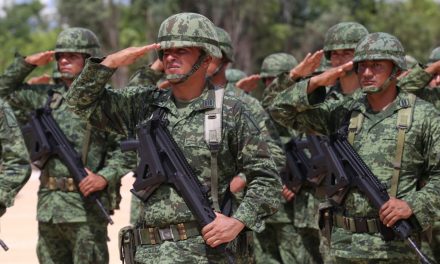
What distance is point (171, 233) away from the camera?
200 inches

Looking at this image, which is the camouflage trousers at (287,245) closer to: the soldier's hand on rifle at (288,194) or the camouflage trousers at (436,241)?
the soldier's hand on rifle at (288,194)

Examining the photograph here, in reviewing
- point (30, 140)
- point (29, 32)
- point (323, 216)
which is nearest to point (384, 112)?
point (323, 216)

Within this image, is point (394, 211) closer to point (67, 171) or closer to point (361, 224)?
point (361, 224)

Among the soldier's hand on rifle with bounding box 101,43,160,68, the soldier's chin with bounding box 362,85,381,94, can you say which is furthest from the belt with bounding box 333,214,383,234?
the soldier's hand on rifle with bounding box 101,43,160,68

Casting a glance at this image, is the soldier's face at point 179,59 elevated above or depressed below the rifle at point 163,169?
above

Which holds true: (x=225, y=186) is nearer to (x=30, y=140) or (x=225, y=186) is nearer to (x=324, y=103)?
(x=324, y=103)

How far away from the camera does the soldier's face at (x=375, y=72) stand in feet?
20.3

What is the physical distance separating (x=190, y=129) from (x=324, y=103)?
5.31 feet

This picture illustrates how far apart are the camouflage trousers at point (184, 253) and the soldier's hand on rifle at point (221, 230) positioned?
109 millimetres

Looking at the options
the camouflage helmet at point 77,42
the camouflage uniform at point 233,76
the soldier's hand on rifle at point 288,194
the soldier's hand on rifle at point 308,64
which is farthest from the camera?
the camouflage uniform at point 233,76

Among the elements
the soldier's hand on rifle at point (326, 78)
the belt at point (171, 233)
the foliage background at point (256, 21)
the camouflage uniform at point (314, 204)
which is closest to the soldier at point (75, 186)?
the camouflage uniform at point (314, 204)

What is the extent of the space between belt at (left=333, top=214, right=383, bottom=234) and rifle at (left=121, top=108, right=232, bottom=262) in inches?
53.3

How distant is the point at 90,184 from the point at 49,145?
483mm

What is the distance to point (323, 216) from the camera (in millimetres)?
6555
